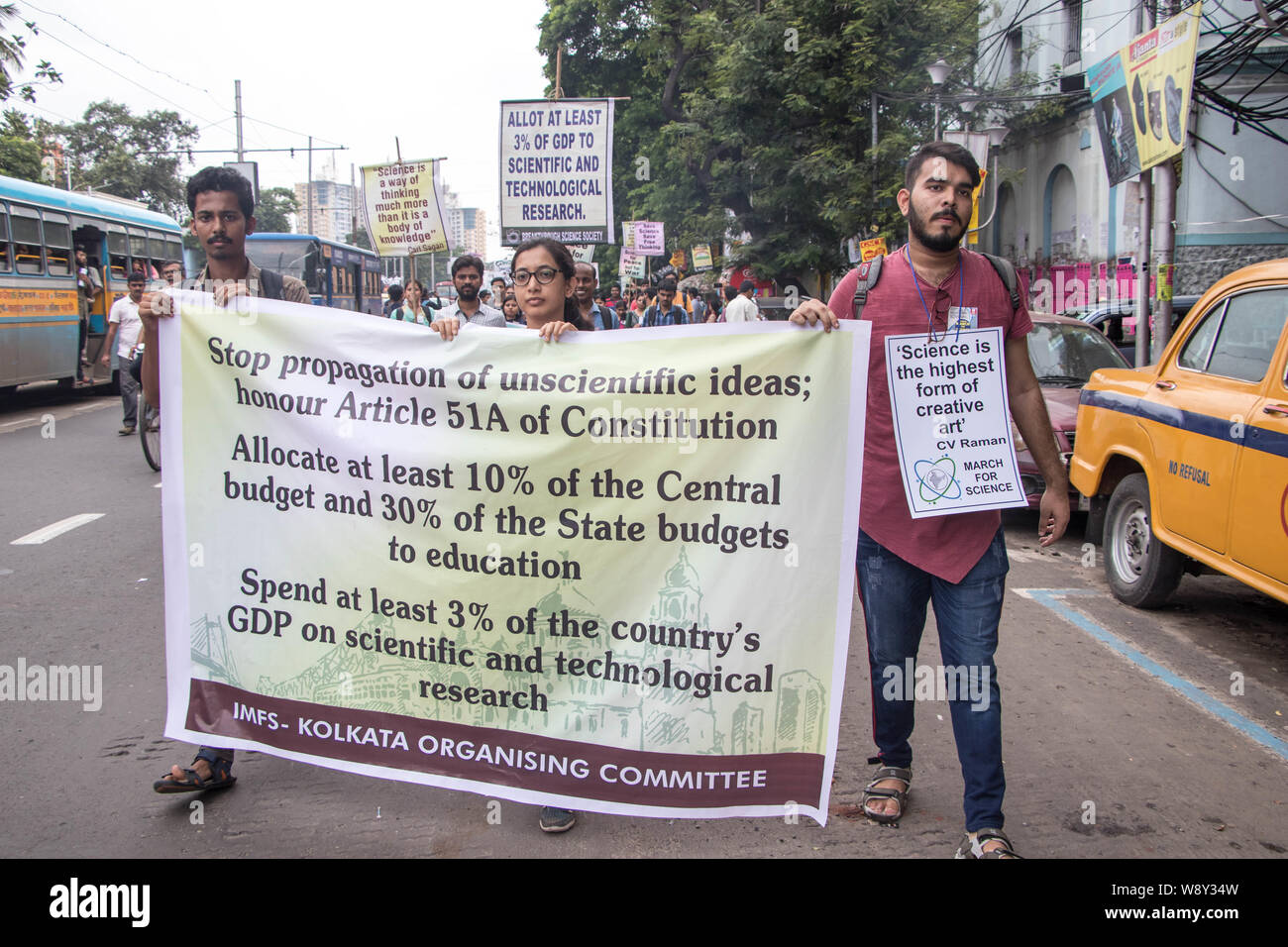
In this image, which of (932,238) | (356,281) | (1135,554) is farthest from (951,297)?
(356,281)

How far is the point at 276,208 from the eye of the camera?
7244 centimetres

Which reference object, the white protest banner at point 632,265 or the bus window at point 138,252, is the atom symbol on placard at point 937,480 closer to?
the bus window at point 138,252

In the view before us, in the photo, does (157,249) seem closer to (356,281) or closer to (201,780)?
(356,281)

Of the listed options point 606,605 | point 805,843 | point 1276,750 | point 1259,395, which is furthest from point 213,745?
point 1259,395

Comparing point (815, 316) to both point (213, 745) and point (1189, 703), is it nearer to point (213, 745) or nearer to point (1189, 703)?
point (213, 745)

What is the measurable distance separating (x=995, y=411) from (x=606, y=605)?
1.31 metres

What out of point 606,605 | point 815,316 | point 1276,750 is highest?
point 815,316

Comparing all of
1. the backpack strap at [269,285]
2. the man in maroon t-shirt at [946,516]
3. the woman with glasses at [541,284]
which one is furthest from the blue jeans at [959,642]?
the backpack strap at [269,285]

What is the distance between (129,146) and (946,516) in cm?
5610

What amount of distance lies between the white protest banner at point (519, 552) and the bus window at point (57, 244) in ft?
50.5

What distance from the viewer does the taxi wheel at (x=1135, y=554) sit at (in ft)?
19.7

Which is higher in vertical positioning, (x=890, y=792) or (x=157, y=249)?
(x=157, y=249)

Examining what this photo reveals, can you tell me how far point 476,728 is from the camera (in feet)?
10.4

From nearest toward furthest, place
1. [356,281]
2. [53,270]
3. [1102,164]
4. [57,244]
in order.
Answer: [53,270] → [57,244] → [1102,164] → [356,281]
